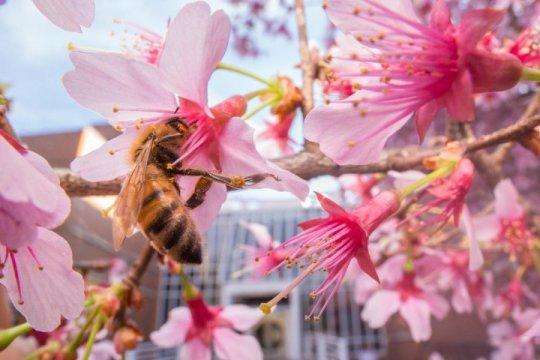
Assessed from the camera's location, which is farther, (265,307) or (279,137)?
(279,137)

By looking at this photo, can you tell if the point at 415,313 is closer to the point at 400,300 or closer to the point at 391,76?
the point at 400,300

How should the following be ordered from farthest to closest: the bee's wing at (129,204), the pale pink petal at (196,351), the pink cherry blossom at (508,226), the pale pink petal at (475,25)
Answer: the pink cherry blossom at (508,226), the pale pink petal at (196,351), the bee's wing at (129,204), the pale pink petal at (475,25)

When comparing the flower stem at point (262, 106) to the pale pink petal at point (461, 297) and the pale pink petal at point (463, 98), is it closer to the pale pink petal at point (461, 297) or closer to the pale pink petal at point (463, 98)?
the pale pink petal at point (463, 98)

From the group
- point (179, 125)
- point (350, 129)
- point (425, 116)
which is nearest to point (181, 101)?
point (179, 125)

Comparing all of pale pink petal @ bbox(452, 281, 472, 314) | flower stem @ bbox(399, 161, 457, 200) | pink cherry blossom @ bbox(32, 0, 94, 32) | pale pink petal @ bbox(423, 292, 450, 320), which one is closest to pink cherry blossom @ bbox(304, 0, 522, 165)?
flower stem @ bbox(399, 161, 457, 200)

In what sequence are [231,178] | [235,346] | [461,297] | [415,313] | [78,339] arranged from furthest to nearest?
1. [461,297]
2. [415,313]
3. [235,346]
4. [78,339]
5. [231,178]

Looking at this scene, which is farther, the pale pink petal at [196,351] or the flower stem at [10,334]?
the pale pink petal at [196,351]

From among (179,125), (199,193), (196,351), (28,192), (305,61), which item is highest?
(305,61)

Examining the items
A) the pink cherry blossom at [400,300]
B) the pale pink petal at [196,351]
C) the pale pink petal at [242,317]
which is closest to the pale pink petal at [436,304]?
the pink cherry blossom at [400,300]
